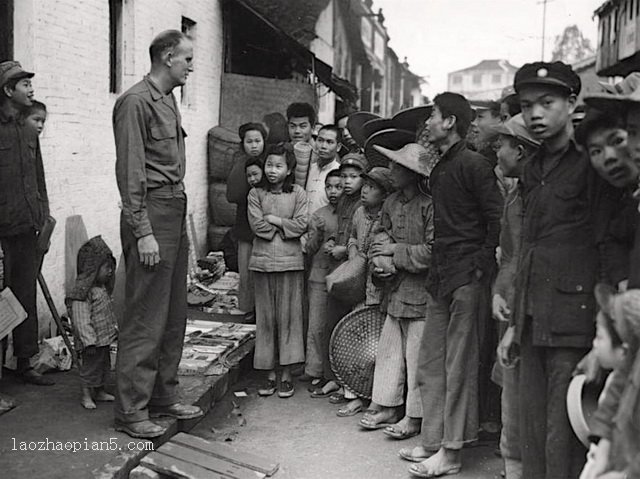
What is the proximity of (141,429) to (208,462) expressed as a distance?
466mm

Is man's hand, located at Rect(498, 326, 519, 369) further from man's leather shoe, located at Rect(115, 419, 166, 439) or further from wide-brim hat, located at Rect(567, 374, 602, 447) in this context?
man's leather shoe, located at Rect(115, 419, 166, 439)

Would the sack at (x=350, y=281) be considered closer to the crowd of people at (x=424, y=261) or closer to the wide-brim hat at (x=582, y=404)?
the crowd of people at (x=424, y=261)

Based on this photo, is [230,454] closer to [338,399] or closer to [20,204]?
[338,399]

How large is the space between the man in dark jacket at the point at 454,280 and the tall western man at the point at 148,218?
1600 mm

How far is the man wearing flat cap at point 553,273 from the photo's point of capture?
323 cm

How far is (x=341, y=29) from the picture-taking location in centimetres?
2566

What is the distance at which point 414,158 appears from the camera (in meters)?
4.95

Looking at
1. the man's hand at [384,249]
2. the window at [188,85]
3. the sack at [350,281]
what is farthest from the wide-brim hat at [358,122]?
the window at [188,85]

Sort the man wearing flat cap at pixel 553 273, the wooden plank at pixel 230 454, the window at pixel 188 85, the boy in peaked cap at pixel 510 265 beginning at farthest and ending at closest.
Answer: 1. the window at pixel 188 85
2. the wooden plank at pixel 230 454
3. the boy in peaked cap at pixel 510 265
4. the man wearing flat cap at pixel 553 273

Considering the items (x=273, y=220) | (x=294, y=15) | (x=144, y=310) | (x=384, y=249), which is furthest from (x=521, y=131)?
(x=294, y=15)

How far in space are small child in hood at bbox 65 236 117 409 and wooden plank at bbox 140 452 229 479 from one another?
0.82 metres

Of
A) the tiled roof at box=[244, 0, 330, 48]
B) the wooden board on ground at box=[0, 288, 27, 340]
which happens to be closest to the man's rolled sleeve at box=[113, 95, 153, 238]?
the wooden board on ground at box=[0, 288, 27, 340]

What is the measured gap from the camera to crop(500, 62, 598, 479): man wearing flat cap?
323 cm

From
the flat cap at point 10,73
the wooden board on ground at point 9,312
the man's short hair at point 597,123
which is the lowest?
the wooden board on ground at point 9,312
